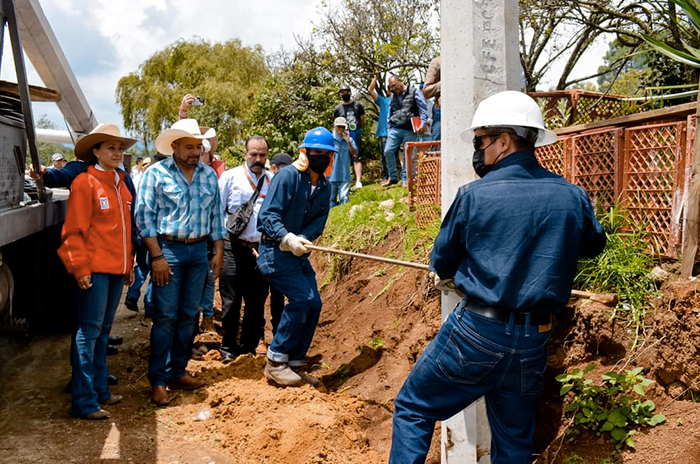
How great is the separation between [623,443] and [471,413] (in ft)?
2.70

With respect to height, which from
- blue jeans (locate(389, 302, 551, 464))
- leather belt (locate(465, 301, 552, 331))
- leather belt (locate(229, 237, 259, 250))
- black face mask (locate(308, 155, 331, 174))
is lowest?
blue jeans (locate(389, 302, 551, 464))

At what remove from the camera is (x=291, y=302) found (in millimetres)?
5207

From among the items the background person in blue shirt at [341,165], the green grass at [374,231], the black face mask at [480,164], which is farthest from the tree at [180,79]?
the black face mask at [480,164]

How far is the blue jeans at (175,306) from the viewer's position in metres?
4.91

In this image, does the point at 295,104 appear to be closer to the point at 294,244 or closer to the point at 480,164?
the point at 294,244

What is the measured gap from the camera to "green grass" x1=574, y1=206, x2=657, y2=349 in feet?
12.4

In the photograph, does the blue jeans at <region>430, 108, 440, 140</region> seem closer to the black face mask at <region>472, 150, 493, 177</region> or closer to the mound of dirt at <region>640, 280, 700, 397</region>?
the mound of dirt at <region>640, 280, 700, 397</region>

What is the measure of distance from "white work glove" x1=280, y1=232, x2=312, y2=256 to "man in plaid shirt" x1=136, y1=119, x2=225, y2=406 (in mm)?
630

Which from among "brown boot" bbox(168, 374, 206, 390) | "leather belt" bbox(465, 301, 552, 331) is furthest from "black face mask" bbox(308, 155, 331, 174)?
"leather belt" bbox(465, 301, 552, 331)

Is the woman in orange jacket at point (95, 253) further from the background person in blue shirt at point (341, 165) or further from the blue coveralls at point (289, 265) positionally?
the background person in blue shirt at point (341, 165)

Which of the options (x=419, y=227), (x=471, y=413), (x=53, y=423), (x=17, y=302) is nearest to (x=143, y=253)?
(x=17, y=302)

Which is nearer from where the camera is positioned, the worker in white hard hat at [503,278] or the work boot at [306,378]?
the worker in white hard hat at [503,278]

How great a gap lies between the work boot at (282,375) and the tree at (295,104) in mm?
10950

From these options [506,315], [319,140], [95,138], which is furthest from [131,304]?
[506,315]
